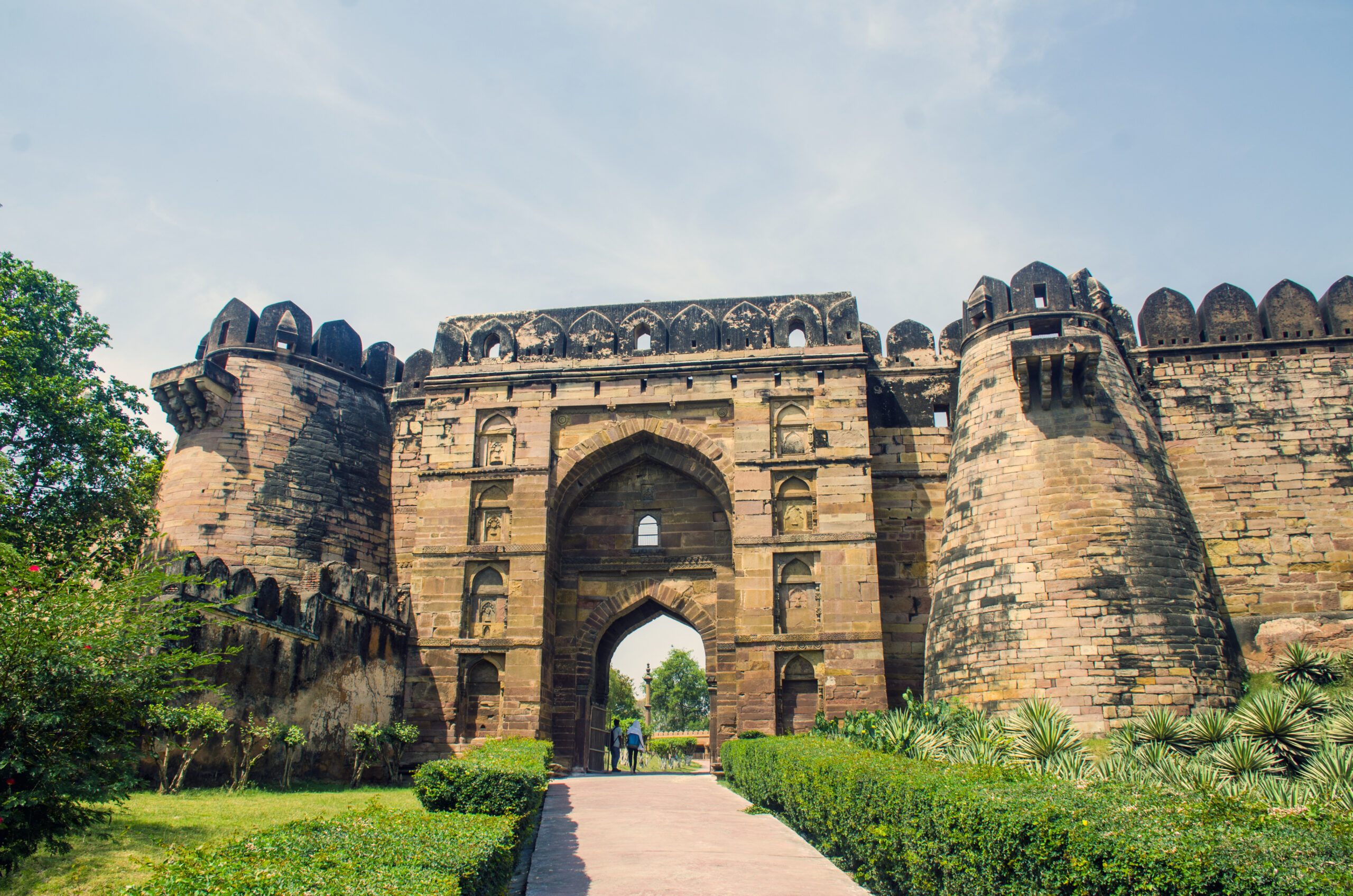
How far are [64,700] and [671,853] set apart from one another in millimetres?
4288

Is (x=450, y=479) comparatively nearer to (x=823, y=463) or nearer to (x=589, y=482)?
(x=589, y=482)

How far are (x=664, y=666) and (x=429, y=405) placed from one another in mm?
38958

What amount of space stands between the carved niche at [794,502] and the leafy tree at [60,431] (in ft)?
35.1

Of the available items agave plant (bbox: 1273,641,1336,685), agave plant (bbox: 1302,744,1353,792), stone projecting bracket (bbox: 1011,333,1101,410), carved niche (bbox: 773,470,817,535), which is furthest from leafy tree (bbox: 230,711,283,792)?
agave plant (bbox: 1273,641,1336,685)

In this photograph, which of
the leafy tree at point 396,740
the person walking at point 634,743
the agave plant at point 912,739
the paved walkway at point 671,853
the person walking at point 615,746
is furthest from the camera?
the person walking at point 615,746

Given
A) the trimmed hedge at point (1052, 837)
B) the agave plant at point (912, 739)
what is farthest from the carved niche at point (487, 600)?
the trimmed hedge at point (1052, 837)

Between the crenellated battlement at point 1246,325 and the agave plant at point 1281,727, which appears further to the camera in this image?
the crenellated battlement at point 1246,325

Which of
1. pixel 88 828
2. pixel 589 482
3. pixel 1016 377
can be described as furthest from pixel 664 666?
pixel 88 828

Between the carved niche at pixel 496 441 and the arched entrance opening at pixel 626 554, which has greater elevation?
the carved niche at pixel 496 441

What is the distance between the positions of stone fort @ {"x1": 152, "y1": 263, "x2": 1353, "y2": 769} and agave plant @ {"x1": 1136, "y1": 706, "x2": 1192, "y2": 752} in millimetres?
881

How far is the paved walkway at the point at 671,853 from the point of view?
19.6 ft

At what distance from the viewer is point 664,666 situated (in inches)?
2089

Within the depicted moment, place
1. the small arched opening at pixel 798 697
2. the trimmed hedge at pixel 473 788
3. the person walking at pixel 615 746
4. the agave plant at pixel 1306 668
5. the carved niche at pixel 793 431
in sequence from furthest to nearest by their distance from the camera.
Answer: the person walking at pixel 615 746, the carved niche at pixel 793 431, the small arched opening at pixel 798 697, the agave plant at pixel 1306 668, the trimmed hedge at pixel 473 788

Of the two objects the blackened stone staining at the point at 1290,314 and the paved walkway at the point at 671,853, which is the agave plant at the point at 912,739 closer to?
the paved walkway at the point at 671,853
